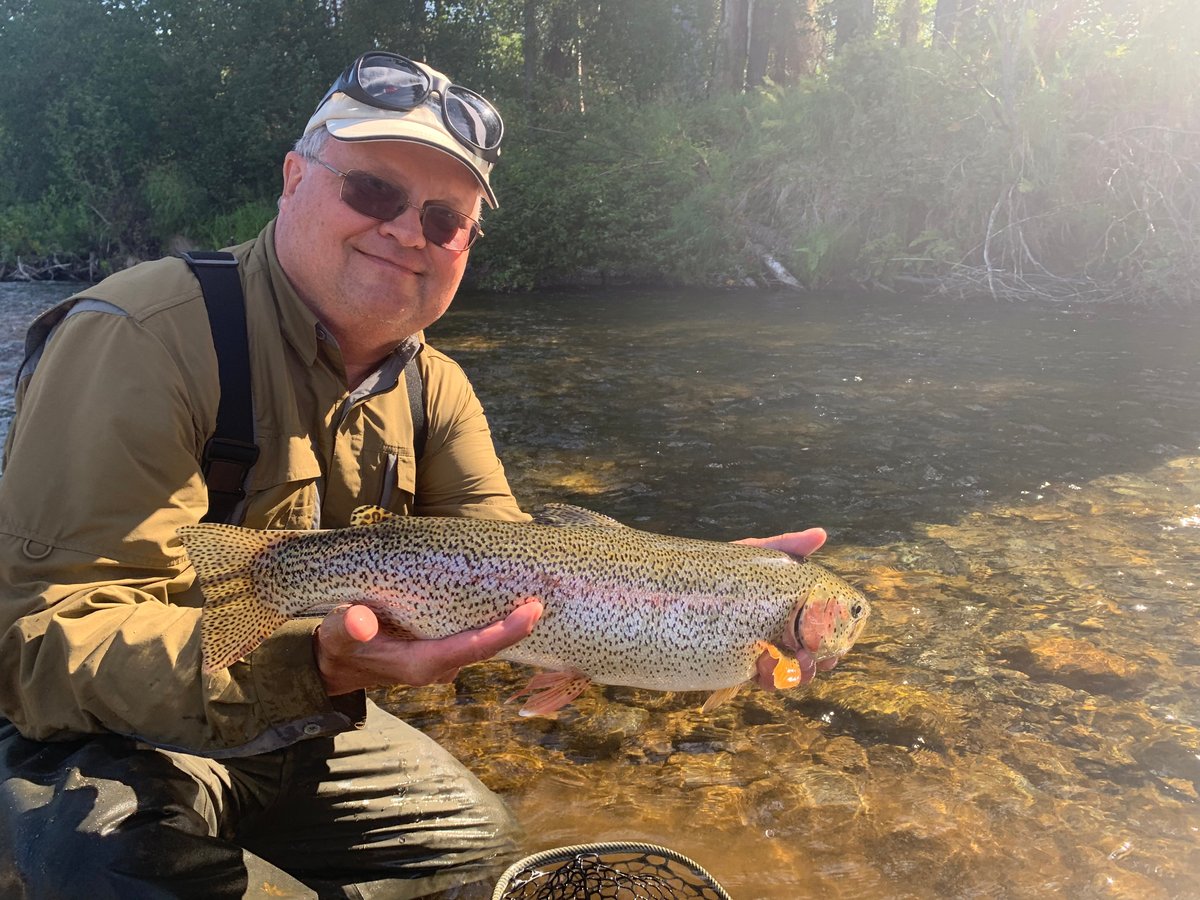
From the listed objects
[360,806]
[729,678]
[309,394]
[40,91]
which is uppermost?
[40,91]

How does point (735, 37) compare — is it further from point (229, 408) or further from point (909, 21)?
point (229, 408)

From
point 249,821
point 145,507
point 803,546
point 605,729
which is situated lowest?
point 605,729

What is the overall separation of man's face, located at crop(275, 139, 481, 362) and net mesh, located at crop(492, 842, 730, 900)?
5.79 feet

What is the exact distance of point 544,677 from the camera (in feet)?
10.0

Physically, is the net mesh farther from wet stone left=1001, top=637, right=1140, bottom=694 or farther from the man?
wet stone left=1001, top=637, right=1140, bottom=694

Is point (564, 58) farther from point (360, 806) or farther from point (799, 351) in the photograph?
point (360, 806)

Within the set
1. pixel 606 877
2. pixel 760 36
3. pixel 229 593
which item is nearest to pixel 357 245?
pixel 229 593

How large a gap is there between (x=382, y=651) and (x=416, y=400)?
104 cm

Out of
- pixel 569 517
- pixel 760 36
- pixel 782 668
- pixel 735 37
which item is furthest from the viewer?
pixel 760 36

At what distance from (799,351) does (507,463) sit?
6.02 metres

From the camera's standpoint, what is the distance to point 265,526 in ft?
9.45

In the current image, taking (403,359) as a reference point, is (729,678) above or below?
below

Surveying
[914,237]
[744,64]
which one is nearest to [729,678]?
[914,237]

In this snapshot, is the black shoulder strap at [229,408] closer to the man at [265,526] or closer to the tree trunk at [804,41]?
the man at [265,526]
